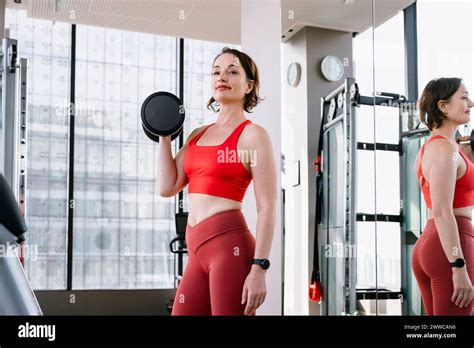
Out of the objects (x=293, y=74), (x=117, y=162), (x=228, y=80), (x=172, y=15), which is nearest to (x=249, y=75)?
(x=228, y=80)

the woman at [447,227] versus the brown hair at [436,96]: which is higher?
the brown hair at [436,96]

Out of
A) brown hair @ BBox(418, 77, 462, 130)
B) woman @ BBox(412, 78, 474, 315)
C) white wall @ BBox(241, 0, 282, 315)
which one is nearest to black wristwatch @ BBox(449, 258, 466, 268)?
woman @ BBox(412, 78, 474, 315)

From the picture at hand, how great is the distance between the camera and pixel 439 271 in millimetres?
1730

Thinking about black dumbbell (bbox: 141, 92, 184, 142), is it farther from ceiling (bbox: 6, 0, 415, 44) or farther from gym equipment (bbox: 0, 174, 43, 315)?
gym equipment (bbox: 0, 174, 43, 315)

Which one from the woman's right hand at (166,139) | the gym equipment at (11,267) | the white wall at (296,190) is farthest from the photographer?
the white wall at (296,190)

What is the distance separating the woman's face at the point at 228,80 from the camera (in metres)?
1.64

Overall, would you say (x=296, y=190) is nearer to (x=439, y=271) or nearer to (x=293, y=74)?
(x=293, y=74)

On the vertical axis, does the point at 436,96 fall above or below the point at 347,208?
above

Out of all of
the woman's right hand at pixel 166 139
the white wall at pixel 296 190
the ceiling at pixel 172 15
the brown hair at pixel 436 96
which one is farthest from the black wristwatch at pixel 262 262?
the brown hair at pixel 436 96

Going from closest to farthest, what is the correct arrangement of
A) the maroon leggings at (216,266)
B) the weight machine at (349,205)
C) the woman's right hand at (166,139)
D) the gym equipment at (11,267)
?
the gym equipment at (11,267) → the maroon leggings at (216,266) → the woman's right hand at (166,139) → the weight machine at (349,205)

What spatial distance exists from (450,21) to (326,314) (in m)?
1.09

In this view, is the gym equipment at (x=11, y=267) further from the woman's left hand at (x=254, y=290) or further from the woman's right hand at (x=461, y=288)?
the woman's right hand at (x=461, y=288)

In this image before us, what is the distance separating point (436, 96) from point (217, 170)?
83 centimetres

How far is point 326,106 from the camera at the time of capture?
5.98ft
